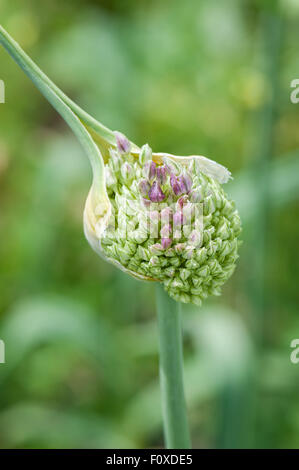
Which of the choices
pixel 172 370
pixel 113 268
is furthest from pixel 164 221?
pixel 113 268

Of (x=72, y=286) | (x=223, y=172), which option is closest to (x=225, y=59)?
(x=72, y=286)

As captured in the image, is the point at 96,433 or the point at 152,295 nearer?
the point at 96,433

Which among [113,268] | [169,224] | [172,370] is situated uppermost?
[113,268]

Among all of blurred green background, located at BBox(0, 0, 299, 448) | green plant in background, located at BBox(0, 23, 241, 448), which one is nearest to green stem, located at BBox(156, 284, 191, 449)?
green plant in background, located at BBox(0, 23, 241, 448)

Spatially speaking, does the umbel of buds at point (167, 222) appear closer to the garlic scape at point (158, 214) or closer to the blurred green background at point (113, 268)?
the garlic scape at point (158, 214)

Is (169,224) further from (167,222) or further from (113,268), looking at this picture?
(113,268)
